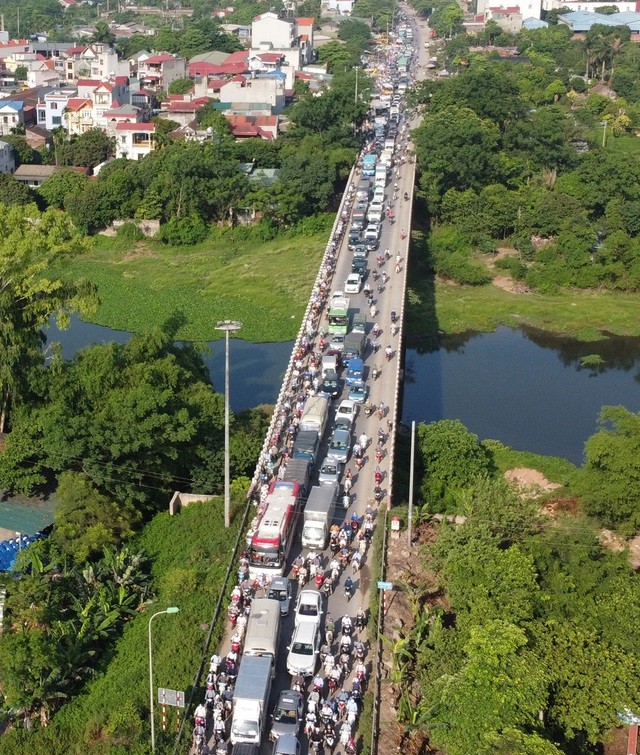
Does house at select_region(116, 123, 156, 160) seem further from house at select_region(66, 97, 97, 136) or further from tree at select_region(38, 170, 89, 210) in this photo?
tree at select_region(38, 170, 89, 210)

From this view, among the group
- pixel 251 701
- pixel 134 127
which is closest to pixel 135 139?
pixel 134 127

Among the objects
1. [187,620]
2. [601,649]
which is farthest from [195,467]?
[601,649]

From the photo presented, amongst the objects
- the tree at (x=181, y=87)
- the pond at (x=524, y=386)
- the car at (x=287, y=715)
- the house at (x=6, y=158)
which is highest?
the tree at (x=181, y=87)

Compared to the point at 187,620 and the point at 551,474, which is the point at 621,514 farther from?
the point at 187,620

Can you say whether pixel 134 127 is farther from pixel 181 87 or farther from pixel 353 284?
pixel 353 284

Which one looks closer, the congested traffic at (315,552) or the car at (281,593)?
the congested traffic at (315,552)

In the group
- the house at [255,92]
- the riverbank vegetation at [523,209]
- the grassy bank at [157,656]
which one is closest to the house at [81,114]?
the house at [255,92]

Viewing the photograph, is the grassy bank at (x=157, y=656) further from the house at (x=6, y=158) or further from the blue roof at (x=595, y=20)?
the blue roof at (x=595, y=20)
